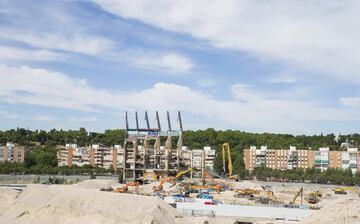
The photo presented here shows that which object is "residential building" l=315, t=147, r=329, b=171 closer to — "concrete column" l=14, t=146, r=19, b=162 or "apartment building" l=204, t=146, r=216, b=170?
"apartment building" l=204, t=146, r=216, b=170

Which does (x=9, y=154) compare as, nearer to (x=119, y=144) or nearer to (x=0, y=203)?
(x=119, y=144)

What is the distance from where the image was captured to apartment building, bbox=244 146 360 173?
106438mm

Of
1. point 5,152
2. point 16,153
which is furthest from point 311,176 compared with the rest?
point 5,152

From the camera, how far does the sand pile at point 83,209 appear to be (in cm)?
2884

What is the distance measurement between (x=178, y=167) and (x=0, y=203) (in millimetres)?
53538

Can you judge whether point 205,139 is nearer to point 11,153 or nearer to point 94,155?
point 94,155

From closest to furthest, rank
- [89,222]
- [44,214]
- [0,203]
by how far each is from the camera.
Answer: [89,222]
[44,214]
[0,203]

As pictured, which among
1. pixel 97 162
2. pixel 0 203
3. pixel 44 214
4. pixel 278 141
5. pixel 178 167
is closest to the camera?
pixel 44 214

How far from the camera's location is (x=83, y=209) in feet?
101

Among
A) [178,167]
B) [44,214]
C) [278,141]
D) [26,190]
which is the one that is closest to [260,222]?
[44,214]

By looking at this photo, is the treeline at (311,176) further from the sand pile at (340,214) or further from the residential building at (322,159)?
the sand pile at (340,214)

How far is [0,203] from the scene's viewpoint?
36750mm

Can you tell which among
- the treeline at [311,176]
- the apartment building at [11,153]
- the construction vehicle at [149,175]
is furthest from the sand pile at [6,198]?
the apartment building at [11,153]

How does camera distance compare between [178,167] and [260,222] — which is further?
[178,167]
